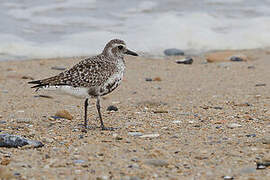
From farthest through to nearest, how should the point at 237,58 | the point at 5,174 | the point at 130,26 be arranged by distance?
1. the point at 130,26
2. the point at 237,58
3. the point at 5,174

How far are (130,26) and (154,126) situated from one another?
10.0 m

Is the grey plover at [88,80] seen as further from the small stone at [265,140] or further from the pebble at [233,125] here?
the small stone at [265,140]

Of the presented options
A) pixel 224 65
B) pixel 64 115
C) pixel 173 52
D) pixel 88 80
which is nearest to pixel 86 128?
pixel 88 80

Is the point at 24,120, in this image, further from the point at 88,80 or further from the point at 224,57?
the point at 224,57

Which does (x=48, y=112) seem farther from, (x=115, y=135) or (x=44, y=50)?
(x=44, y=50)

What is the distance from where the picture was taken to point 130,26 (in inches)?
665

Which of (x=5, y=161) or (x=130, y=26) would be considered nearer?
(x=5, y=161)

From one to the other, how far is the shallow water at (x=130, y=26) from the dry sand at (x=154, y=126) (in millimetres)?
2279

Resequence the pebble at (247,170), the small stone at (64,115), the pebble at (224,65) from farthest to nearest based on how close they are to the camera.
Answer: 1. the pebble at (224,65)
2. the small stone at (64,115)
3. the pebble at (247,170)

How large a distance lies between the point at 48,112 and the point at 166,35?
800cm

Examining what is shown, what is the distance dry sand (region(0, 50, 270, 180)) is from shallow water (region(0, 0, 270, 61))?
2.28m

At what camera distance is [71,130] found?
699 centimetres

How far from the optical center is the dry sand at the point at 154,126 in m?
5.21

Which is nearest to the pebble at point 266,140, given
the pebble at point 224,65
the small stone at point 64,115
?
the small stone at point 64,115
